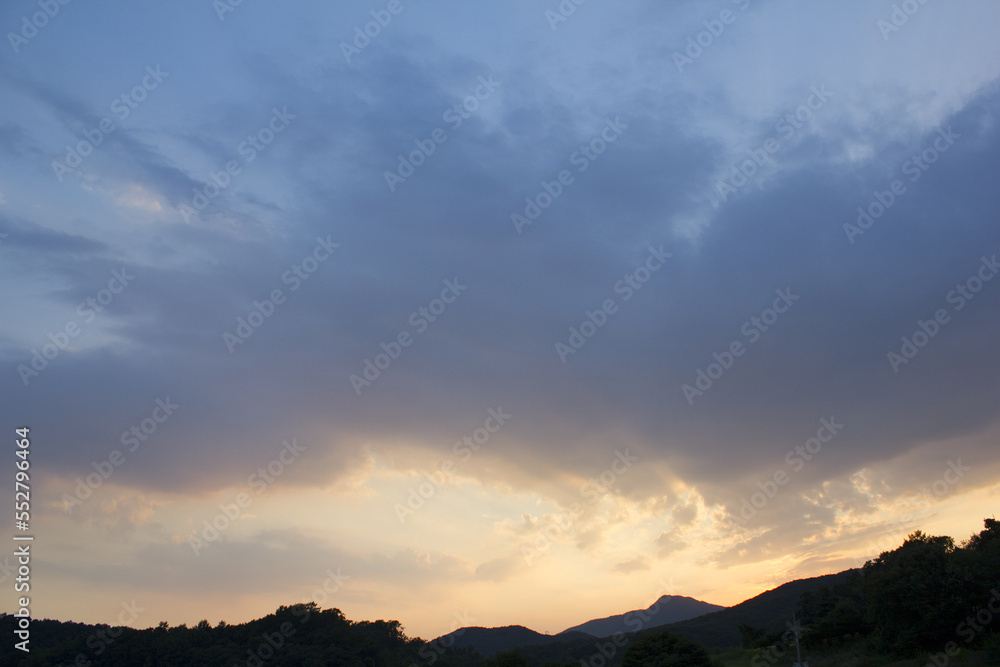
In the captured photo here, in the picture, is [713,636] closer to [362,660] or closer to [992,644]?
[362,660]

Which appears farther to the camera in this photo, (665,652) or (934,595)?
(665,652)

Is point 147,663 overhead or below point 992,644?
overhead

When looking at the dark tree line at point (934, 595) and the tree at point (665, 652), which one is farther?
the tree at point (665, 652)

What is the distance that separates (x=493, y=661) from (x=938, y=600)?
4065 cm

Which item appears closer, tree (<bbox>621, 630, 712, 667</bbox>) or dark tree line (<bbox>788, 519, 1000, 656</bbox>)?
dark tree line (<bbox>788, 519, 1000, 656</bbox>)

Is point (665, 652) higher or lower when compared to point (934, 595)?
→ lower

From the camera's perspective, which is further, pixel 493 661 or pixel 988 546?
pixel 493 661

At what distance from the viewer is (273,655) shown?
3696 inches

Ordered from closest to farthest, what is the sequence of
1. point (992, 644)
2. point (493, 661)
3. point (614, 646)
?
A: point (992, 644) → point (493, 661) → point (614, 646)

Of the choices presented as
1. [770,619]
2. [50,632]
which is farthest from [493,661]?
[50,632]

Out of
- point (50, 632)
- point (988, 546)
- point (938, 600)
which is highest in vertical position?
point (50, 632)

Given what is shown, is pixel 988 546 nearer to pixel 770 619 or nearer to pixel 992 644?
pixel 992 644

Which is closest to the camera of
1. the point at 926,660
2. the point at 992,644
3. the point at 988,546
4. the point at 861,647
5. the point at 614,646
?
the point at 992,644

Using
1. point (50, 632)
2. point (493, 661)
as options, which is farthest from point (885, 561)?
point (50, 632)
